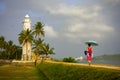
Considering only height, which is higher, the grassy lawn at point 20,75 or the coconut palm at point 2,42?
the coconut palm at point 2,42

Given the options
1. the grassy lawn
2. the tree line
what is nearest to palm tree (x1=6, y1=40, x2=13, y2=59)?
the tree line

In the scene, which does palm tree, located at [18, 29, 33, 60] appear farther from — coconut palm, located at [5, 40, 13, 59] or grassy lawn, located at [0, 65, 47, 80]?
grassy lawn, located at [0, 65, 47, 80]

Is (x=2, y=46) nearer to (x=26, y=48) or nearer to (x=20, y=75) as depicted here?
(x=26, y=48)

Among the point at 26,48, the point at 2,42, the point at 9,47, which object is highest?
the point at 2,42

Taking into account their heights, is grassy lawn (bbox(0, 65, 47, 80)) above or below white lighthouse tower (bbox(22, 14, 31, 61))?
below

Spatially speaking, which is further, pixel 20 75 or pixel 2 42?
pixel 2 42

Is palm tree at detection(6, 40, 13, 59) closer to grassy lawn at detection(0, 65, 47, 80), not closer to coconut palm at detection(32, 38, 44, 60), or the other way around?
coconut palm at detection(32, 38, 44, 60)

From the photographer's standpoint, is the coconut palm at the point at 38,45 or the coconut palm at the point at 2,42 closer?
the coconut palm at the point at 38,45

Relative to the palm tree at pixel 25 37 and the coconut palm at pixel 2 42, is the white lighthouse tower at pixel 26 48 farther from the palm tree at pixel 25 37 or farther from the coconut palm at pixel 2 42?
the coconut palm at pixel 2 42

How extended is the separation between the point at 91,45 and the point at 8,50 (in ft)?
240

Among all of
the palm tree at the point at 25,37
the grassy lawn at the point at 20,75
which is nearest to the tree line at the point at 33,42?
the palm tree at the point at 25,37

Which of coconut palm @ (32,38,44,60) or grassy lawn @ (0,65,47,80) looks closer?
grassy lawn @ (0,65,47,80)

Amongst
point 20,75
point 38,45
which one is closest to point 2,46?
point 38,45

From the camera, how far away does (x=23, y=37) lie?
273ft
